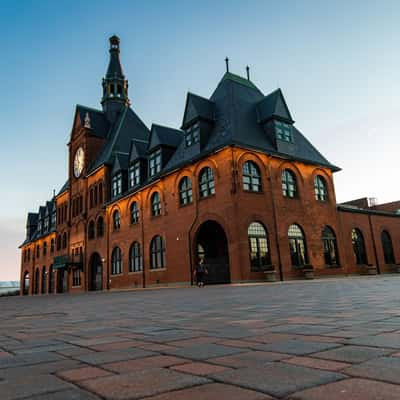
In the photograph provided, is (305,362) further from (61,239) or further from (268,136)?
(61,239)

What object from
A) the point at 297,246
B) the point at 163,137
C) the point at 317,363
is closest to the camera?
the point at 317,363

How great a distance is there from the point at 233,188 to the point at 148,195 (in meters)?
10.2

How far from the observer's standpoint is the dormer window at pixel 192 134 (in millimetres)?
25422

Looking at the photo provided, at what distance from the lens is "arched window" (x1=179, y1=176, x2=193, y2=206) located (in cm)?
2519

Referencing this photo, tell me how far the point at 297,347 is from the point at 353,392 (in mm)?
1177

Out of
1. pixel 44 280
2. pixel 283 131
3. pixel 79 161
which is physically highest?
pixel 79 161

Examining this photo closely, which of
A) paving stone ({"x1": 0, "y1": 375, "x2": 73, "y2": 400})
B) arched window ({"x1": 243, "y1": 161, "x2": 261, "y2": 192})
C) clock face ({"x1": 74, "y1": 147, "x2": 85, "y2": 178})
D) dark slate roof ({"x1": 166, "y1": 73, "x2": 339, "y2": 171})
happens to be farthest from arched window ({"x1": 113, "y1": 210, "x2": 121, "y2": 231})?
paving stone ({"x1": 0, "y1": 375, "x2": 73, "y2": 400})

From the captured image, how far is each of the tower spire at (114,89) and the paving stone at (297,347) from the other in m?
45.1

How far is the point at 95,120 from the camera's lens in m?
44.1

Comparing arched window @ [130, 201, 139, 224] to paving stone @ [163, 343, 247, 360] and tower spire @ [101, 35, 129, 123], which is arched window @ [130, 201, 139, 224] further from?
paving stone @ [163, 343, 247, 360]

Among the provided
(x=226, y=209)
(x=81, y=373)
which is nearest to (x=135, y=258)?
(x=226, y=209)

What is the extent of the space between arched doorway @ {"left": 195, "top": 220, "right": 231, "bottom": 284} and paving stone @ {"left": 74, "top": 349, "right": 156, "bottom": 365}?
20.6 meters

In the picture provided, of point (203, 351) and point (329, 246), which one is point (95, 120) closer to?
point (329, 246)

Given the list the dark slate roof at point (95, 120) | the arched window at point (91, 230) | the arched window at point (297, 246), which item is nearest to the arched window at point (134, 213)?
the arched window at point (91, 230)
